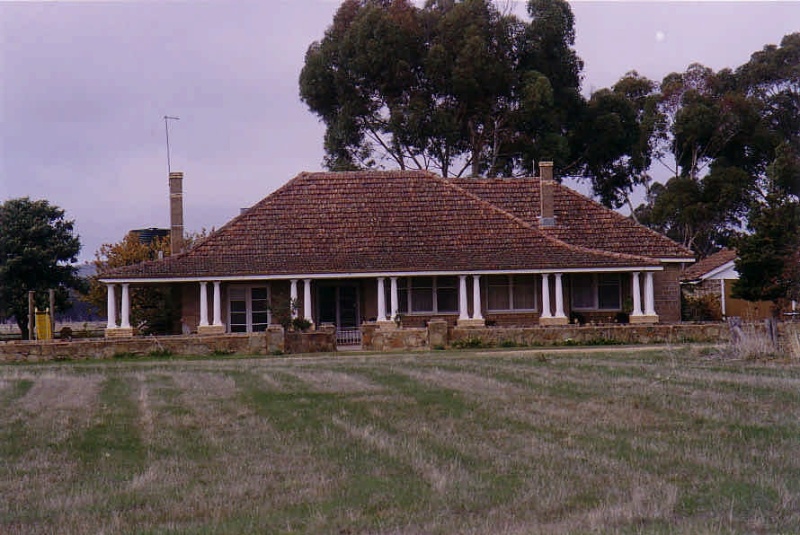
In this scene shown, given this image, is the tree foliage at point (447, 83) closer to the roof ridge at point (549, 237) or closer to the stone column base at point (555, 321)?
the roof ridge at point (549, 237)

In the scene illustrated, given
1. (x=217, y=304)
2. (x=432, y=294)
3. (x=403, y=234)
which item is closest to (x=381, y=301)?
(x=432, y=294)

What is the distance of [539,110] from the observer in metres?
49.2

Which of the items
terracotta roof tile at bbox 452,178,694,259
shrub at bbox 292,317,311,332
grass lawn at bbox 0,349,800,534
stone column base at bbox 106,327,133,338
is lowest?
grass lawn at bbox 0,349,800,534

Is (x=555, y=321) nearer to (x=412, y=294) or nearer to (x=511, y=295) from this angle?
(x=511, y=295)

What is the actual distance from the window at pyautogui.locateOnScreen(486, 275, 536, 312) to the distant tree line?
15.6m

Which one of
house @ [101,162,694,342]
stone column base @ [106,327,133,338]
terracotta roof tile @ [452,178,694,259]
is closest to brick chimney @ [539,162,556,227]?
house @ [101,162,694,342]

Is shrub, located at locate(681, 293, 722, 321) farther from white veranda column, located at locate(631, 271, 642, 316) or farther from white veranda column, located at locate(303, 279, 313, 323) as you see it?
white veranda column, located at locate(303, 279, 313, 323)

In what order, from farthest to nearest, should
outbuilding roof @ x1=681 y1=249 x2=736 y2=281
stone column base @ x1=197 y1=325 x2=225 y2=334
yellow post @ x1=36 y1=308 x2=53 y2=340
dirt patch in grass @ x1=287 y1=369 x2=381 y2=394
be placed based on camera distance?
1. outbuilding roof @ x1=681 y1=249 x2=736 y2=281
2. yellow post @ x1=36 y1=308 x2=53 y2=340
3. stone column base @ x1=197 y1=325 x2=225 y2=334
4. dirt patch in grass @ x1=287 y1=369 x2=381 y2=394

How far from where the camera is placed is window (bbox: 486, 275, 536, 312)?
35156mm

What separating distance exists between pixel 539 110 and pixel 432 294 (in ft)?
56.6

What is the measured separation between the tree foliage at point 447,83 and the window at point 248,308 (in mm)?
17119

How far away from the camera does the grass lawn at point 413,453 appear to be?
313 inches

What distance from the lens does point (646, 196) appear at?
193 ft

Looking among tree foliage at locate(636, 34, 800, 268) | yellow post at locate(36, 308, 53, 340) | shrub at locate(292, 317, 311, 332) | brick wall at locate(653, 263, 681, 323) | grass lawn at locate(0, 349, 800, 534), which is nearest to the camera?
grass lawn at locate(0, 349, 800, 534)
